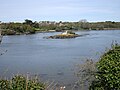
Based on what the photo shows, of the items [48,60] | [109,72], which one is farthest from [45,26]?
[109,72]

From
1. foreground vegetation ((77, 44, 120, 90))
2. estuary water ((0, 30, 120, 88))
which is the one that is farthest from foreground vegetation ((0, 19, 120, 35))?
foreground vegetation ((77, 44, 120, 90))

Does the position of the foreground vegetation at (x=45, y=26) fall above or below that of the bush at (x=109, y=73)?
below

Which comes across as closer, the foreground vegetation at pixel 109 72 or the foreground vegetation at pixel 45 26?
the foreground vegetation at pixel 109 72

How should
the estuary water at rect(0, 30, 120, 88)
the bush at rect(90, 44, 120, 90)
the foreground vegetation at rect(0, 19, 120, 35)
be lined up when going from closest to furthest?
the bush at rect(90, 44, 120, 90), the estuary water at rect(0, 30, 120, 88), the foreground vegetation at rect(0, 19, 120, 35)

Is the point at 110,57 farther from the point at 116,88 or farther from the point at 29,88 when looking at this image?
the point at 29,88

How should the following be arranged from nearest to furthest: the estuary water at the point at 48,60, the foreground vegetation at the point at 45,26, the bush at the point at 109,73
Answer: the bush at the point at 109,73 < the estuary water at the point at 48,60 < the foreground vegetation at the point at 45,26

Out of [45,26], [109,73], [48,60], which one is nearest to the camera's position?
[109,73]

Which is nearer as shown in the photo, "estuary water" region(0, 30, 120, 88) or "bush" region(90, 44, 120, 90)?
"bush" region(90, 44, 120, 90)

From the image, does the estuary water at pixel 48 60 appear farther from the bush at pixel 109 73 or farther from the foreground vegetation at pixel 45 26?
the foreground vegetation at pixel 45 26

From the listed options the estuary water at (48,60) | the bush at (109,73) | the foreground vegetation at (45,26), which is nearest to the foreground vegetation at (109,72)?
the bush at (109,73)

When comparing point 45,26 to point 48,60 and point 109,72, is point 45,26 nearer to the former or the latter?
point 48,60

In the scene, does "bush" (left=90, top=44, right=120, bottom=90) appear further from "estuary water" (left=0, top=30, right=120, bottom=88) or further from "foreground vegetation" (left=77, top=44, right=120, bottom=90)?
"estuary water" (left=0, top=30, right=120, bottom=88)

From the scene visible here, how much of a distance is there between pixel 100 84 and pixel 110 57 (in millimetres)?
891

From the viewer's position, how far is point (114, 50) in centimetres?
834
